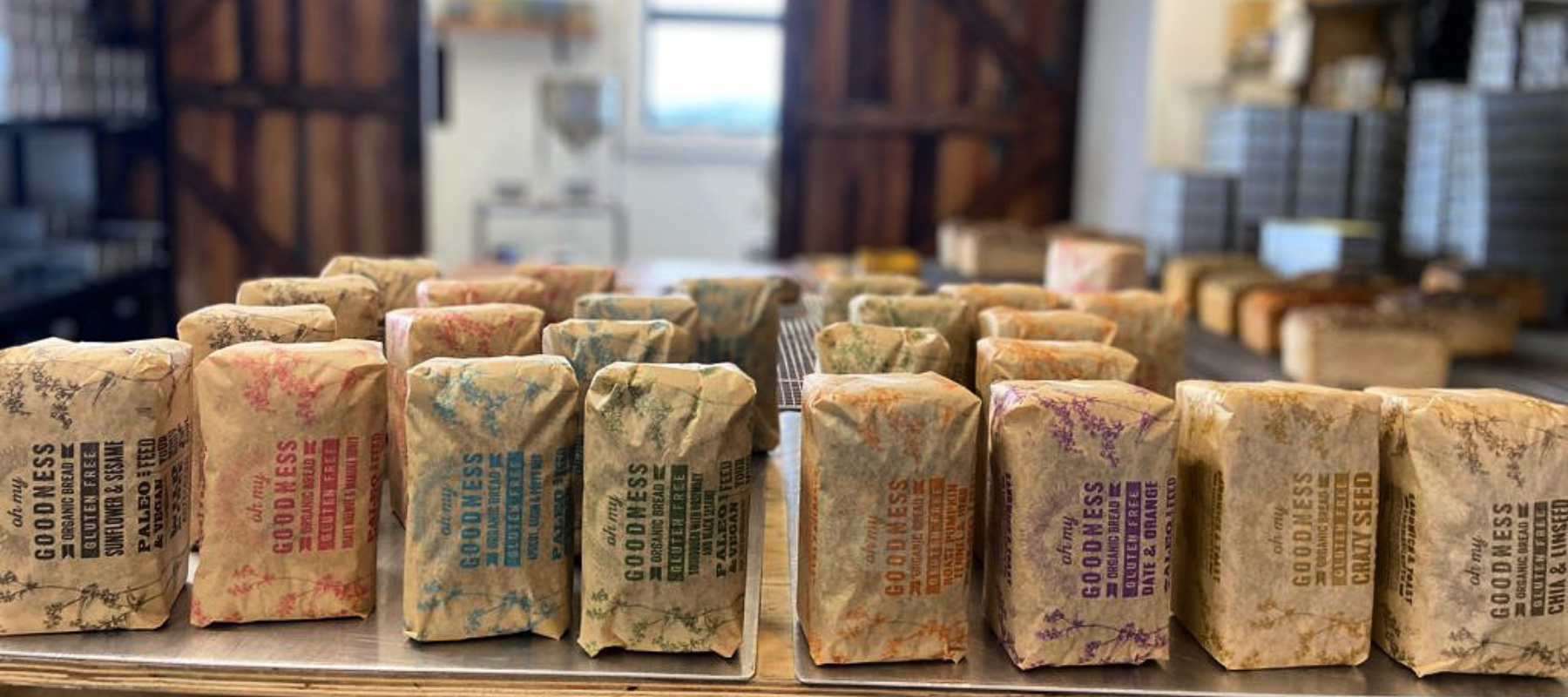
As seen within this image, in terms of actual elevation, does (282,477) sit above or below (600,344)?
below

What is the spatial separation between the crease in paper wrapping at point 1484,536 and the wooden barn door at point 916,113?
5.38m

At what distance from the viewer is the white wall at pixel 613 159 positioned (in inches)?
329

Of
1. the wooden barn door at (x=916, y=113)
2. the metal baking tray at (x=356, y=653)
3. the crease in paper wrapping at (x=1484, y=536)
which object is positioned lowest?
the metal baking tray at (x=356, y=653)

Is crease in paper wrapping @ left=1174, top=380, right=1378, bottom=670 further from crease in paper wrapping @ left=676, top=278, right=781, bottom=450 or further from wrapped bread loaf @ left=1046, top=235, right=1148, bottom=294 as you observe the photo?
wrapped bread loaf @ left=1046, top=235, right=1148, bottom=294

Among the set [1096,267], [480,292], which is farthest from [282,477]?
[1096,267]

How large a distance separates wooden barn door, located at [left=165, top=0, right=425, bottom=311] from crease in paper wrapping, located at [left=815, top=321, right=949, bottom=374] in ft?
17.8

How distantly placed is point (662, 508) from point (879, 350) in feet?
1.49

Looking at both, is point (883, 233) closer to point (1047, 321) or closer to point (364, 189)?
point (364, 189)

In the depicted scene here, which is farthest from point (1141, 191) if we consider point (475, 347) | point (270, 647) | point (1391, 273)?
point (270, 647)

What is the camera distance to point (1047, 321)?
6.86 feet

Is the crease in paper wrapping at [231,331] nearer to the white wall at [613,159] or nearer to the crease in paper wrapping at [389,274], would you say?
the crease in paper wrapping at [389,274]

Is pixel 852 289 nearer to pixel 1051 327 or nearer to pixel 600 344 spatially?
pixel 1051 327

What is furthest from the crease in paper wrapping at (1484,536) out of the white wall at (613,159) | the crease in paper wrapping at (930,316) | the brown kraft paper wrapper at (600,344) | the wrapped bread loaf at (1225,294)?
the white wall at (613,159)

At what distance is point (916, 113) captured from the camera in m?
6.90
